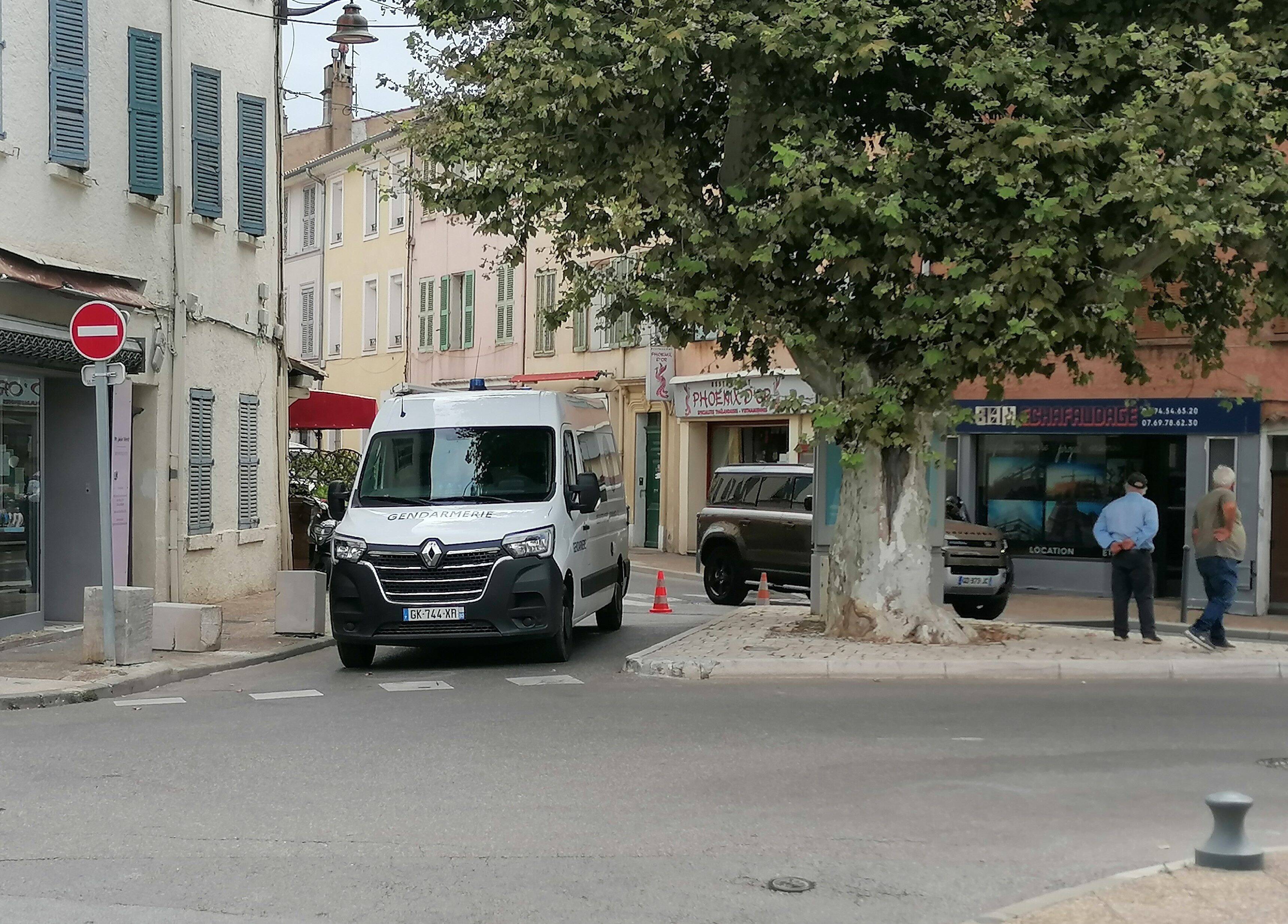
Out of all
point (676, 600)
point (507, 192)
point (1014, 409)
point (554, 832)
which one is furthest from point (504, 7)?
point (1014, 409)

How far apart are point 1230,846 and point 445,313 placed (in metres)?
39.4

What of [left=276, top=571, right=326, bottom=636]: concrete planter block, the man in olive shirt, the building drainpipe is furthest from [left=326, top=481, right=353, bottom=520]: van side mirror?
the man in olive shirt

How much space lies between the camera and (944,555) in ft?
64.1

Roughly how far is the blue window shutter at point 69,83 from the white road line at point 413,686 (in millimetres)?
6627

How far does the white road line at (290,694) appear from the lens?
12445mm

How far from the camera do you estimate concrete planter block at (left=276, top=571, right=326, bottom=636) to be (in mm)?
16625

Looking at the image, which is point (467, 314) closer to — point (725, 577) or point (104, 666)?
point (725, 577)

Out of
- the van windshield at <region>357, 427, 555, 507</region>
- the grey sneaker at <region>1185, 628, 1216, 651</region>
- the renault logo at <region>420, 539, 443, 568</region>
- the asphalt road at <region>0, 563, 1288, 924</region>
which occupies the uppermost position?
the van windshield at <region>357, 427, 555, 507</region>

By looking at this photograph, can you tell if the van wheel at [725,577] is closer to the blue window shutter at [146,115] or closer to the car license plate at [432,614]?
the blue window shutter at [146,115]

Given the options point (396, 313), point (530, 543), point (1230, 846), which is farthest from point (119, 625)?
point (396, 313)

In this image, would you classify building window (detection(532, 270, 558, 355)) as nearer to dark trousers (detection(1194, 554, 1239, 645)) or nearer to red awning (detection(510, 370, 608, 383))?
red awning (detection(510, 370, 608, 383))

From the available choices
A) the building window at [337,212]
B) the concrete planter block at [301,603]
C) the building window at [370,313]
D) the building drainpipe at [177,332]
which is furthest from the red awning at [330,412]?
the building window at [337,212]

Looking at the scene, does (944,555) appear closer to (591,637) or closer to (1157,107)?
(591,637)

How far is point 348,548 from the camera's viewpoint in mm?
14047
